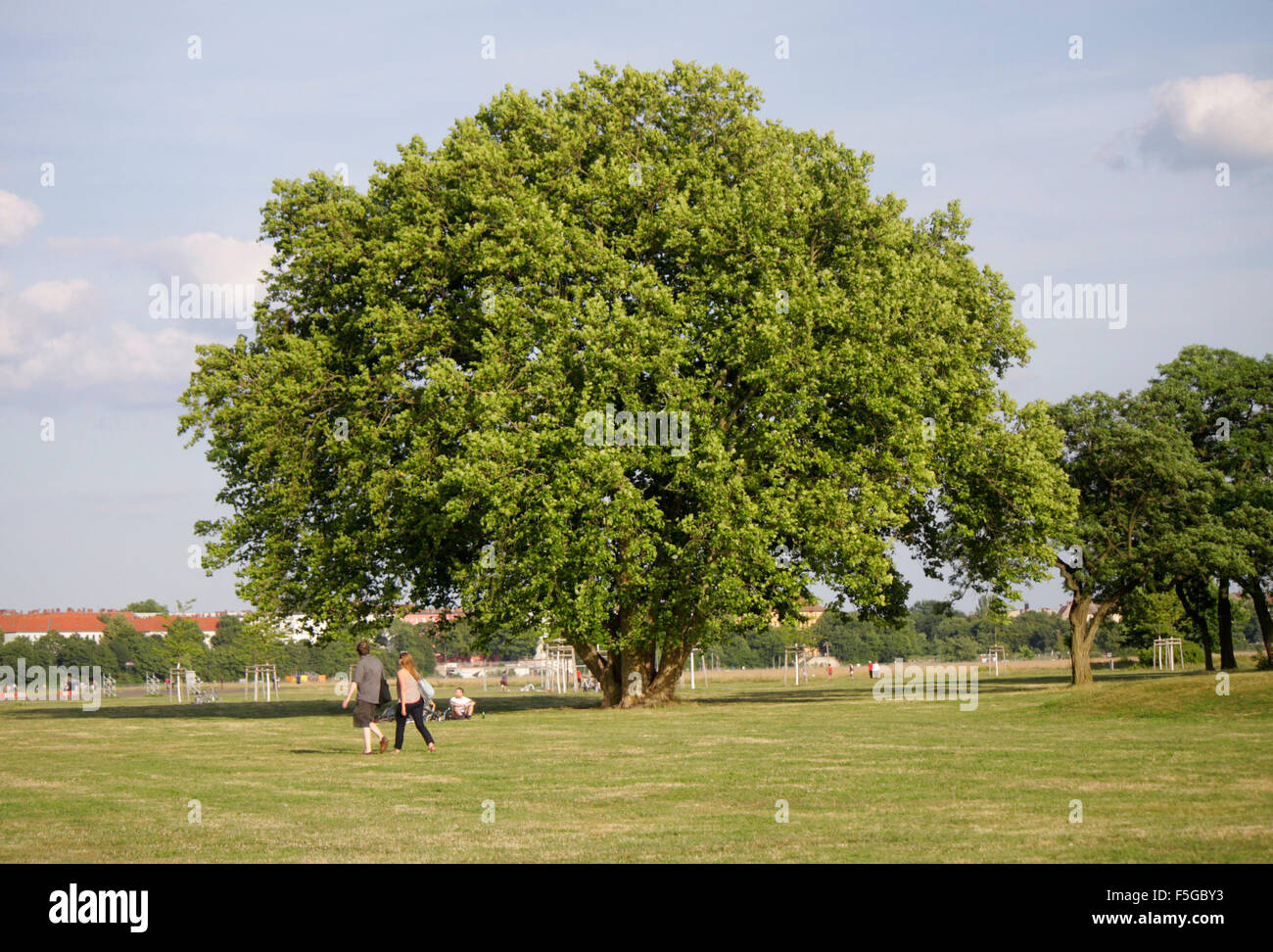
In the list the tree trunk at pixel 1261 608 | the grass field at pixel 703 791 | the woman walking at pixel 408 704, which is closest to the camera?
the grass field at pixel 703 791

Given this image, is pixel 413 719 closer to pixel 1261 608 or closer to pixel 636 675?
pixel 636 675

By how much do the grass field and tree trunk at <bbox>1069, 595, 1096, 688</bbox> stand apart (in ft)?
77.8

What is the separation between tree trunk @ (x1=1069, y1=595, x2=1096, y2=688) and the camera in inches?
2105

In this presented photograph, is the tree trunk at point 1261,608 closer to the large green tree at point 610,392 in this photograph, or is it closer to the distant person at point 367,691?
the large green tree at point 610,392

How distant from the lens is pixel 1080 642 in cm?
5456

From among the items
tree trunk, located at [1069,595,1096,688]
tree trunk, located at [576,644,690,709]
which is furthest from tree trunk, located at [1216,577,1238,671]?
tree trunk, located at [576,644,690,709]

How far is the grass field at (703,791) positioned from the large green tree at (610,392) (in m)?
8.51

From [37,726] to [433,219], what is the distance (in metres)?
20.1

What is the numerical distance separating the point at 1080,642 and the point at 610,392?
1078 inches

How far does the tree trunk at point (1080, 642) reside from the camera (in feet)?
175

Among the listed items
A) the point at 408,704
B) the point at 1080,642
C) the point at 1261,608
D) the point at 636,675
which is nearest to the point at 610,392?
the point at 636,675

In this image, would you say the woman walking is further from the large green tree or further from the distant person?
the large green tree

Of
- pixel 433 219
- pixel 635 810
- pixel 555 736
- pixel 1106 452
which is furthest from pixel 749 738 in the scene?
pixel 1106 452

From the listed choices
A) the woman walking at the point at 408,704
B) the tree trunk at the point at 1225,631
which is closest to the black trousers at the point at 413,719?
the woman walking at the point at 408,704
